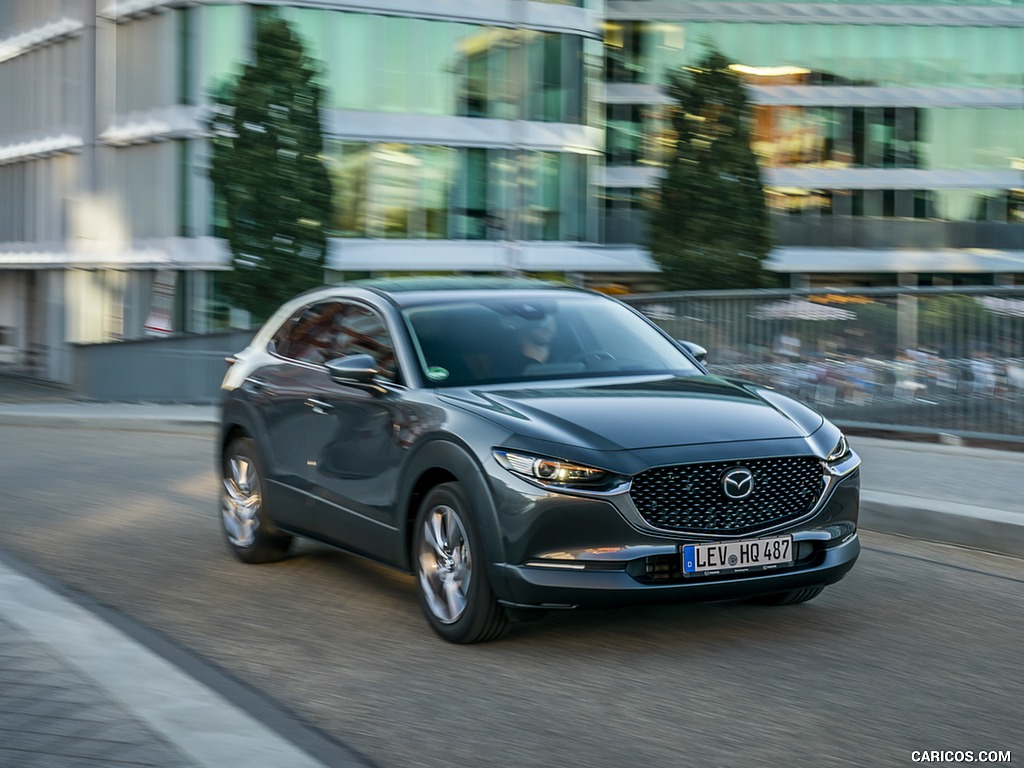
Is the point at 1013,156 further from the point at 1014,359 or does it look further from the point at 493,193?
the point at 1014,359

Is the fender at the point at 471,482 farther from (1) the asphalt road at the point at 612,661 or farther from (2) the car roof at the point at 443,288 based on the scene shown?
(2) the car roof at the point at 443,288

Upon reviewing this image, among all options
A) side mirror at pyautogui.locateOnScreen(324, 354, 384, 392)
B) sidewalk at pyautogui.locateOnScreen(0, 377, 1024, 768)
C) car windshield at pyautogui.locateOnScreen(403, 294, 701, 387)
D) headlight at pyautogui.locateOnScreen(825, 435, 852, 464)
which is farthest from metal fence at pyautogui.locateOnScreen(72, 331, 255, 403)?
headlight at pyautogui.locateOnScreen(825, 435, 852, 464)

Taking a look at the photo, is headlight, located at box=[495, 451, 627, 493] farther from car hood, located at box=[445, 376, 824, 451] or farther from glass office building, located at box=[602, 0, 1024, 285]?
glass office building, located at box=[602, 0, 1024, 285]

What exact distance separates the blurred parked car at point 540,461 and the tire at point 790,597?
13 millimetres

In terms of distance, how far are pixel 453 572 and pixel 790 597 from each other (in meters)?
1.60

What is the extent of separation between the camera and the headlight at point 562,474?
6.26 meters

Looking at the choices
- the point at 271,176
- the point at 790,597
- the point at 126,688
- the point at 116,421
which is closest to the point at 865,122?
the point at 271,176

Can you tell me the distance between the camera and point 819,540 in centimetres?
670

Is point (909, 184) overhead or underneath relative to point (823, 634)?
overhead

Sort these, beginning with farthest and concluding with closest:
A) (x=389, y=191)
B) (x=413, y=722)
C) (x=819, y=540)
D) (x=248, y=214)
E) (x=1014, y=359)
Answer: (x=389, y=191) < (x=248, y=214) < (x=1014, y=359) < (x=819, y=540) < (x=413, y=722)

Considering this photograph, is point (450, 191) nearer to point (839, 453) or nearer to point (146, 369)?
point (146, 369)

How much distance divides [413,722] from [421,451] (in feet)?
5.48

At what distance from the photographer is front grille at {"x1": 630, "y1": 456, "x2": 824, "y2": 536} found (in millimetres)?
6305

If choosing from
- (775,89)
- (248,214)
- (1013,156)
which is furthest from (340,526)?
(1013,156)
